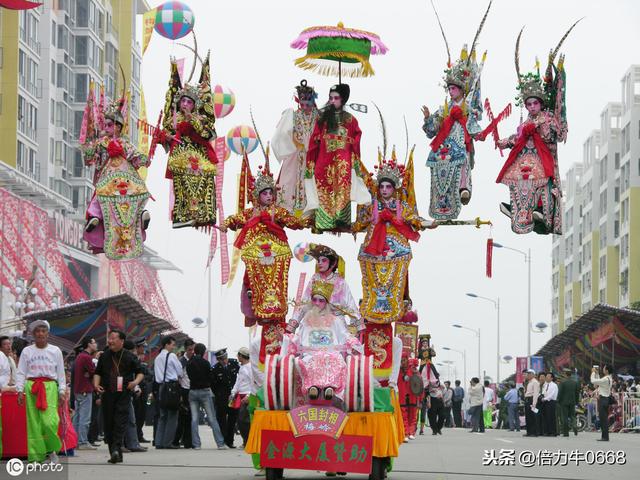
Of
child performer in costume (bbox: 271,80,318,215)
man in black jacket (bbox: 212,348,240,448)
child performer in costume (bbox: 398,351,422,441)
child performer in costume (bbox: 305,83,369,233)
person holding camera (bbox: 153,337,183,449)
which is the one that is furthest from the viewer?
child performer in costume (bbox: 398,351,422,441)

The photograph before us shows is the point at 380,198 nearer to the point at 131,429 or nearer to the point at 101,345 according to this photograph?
the point at 131,429

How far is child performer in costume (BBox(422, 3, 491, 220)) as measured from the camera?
17844mm

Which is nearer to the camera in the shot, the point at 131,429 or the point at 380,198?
the point at 380,198

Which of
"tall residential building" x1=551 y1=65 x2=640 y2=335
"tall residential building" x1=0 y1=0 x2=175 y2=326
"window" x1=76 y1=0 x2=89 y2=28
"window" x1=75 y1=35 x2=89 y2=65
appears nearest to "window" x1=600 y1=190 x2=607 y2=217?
"tall residential building" x1=551 y1=65 x2=640 y2=335

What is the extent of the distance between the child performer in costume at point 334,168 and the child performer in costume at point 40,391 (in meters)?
3.72

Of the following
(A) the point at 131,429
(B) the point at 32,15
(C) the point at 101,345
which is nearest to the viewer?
(A) the point at 131,429

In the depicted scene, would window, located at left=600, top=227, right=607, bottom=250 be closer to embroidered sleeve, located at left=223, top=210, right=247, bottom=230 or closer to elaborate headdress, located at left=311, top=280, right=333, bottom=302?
embroidered sleeve, located at left=223, top=210, right=247, bottom=230

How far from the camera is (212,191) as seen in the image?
18141mm

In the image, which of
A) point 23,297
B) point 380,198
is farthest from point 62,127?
point 380,198

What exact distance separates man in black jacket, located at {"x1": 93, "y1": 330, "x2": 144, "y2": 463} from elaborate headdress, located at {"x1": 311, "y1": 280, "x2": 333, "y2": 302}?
11.1ft

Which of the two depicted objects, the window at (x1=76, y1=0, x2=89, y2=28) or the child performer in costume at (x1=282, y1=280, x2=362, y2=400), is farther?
the window at (x1=76, y1=0, x2=89, y2=28)

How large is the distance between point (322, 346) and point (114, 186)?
11.6 feet

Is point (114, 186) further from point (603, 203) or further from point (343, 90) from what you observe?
point (603, 203)

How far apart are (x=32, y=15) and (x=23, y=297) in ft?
90.3
